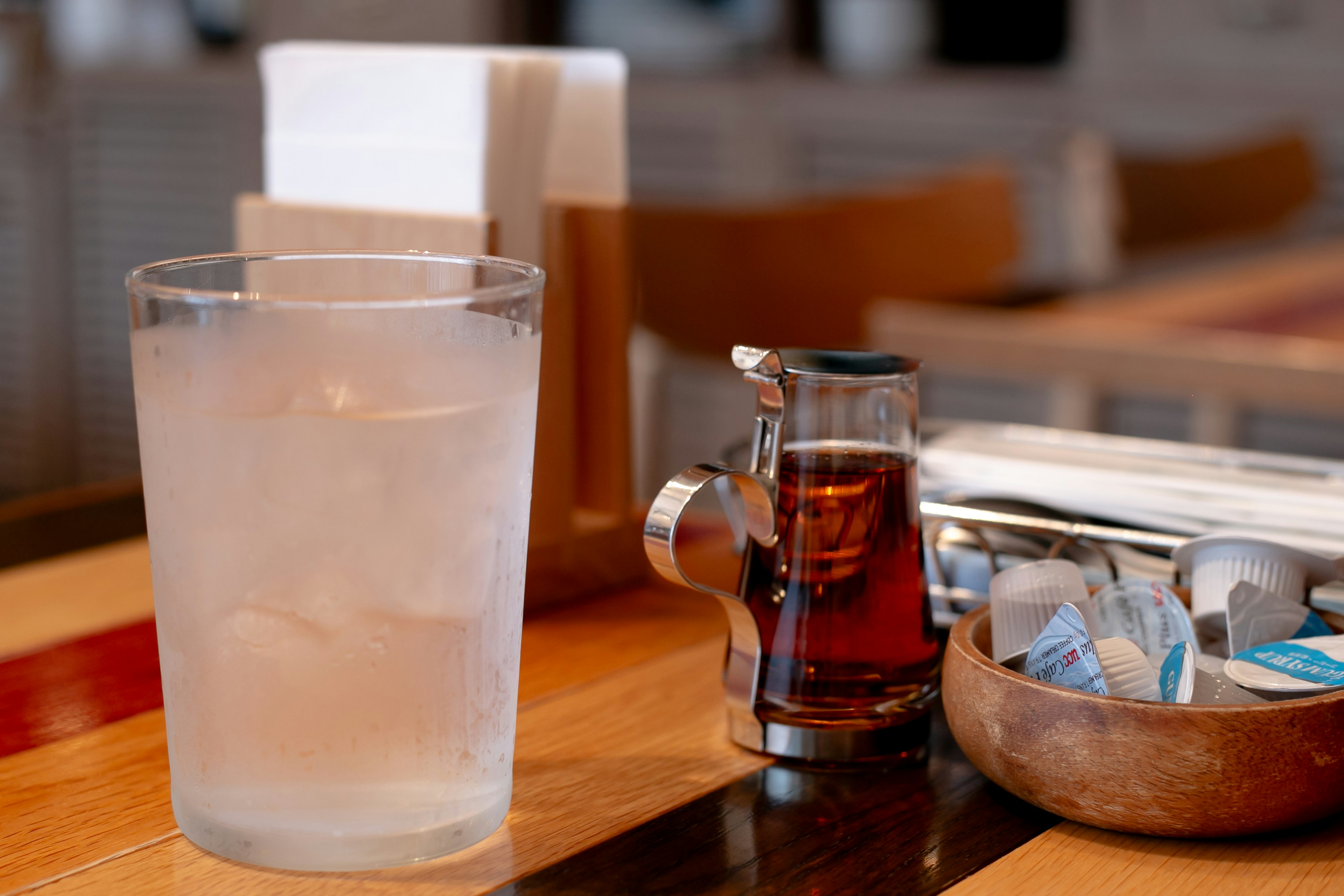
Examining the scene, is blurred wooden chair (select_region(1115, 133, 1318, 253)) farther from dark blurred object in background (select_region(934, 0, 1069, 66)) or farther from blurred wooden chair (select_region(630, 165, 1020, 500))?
dark blurred object in background (select_region(934, 0, 1069, 66))

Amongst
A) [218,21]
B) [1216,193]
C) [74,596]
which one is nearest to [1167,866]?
[74,596]

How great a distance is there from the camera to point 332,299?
364 millimetres

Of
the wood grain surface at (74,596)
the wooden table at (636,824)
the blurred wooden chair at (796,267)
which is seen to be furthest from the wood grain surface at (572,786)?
the blurred wooden chair at (796,267)

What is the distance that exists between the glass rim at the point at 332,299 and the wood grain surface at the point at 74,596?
0.88 feet

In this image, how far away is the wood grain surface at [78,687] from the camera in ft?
1.67

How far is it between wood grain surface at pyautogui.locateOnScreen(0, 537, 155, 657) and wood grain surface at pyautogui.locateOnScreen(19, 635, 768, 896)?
0.21 metres

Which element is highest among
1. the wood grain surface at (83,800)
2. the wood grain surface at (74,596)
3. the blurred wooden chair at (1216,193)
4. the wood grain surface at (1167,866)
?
the blurred wooden chair at (1216,193)

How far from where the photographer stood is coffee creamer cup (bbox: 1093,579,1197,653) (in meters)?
0.47

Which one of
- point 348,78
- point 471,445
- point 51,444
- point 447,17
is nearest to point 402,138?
point 348,78

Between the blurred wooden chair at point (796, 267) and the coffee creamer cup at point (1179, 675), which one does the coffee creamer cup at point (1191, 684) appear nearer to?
the coffee creamer cup at point (1179, 675)

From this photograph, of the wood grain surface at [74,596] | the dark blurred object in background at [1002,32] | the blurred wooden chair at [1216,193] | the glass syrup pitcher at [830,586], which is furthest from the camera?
the dark blurred object in background at [1002,32]

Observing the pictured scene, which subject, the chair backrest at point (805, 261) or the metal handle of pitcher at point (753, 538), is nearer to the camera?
the metal handle of pitcher at point (753, 538)

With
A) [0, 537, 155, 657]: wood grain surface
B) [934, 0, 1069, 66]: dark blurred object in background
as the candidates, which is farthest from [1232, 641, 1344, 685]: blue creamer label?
[934, 0, 1069, 66]: dark blurred object in background

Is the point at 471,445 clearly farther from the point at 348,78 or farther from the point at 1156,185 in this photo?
the point at 1156,185
